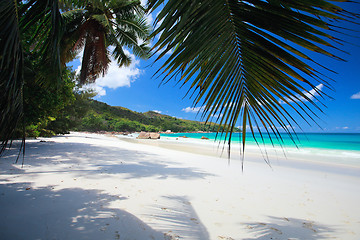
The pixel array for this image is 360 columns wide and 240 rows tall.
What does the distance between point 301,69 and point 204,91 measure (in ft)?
1.64

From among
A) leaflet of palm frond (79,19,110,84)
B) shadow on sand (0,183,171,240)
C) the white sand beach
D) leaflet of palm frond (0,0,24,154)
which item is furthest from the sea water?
leaflet of palm frond (79,19,110,84)

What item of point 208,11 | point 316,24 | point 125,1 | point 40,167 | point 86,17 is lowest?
point 40,167

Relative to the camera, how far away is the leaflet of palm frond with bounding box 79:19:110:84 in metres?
7.19

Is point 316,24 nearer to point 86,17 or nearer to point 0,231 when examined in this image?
point 0,231

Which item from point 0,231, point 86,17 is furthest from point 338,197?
point 86,17

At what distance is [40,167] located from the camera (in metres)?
4.42

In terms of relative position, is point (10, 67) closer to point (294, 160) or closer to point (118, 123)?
point (294, 160)

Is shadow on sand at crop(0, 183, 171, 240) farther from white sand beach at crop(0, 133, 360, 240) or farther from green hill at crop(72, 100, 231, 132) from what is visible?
green hill at crop(72, 100, 231, 132)

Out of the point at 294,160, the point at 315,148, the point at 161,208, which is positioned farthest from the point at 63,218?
the point at 315,148

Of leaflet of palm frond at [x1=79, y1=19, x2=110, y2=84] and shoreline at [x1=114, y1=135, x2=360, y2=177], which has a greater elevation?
leaflet of palm frond at [x1=79, y1=19, x2=110, y2=84]

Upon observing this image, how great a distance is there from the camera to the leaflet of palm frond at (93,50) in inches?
283

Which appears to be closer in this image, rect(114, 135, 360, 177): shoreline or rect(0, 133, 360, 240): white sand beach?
rect(0, 133, 360, 240): white sand beach

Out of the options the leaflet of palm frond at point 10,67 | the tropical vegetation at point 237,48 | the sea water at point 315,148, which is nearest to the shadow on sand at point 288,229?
the sea water at point 315,148

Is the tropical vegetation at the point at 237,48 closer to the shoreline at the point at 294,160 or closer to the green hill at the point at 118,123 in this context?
the shoreline at the point at 294,160
